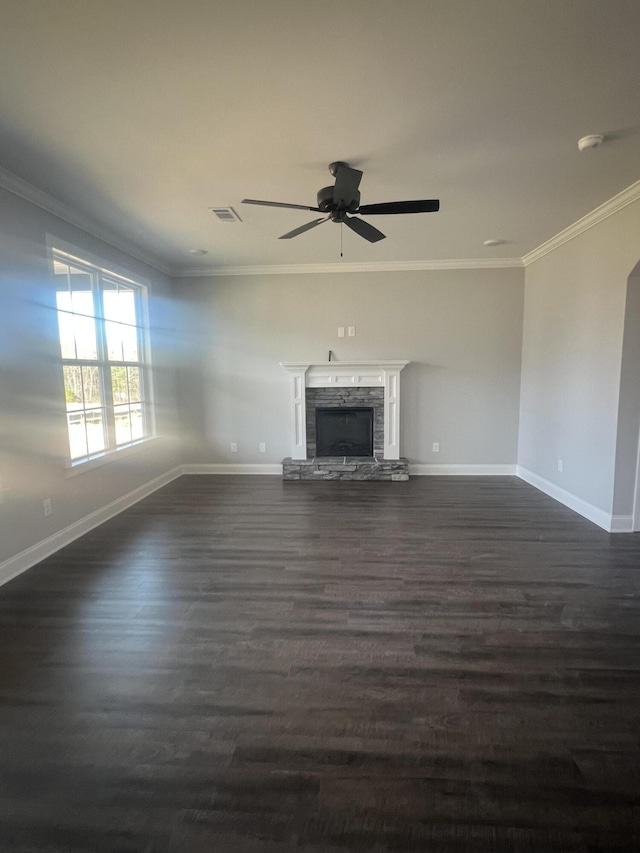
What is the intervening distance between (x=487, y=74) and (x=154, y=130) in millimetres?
1745

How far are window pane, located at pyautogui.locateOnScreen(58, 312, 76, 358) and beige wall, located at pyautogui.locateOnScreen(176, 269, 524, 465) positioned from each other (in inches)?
77.2

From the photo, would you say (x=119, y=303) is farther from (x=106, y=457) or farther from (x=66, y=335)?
(x=106, y=457)

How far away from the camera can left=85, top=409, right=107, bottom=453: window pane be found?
3934 millimetres

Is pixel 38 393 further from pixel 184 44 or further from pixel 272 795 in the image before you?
pixel 272 795

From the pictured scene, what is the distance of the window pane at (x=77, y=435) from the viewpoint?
11.9 feet

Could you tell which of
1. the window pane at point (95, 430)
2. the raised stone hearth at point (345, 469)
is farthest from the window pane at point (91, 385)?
the raised stone hearth at point (345, 469)

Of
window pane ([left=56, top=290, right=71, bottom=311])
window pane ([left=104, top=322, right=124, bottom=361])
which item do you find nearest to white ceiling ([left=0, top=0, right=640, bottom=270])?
window pane ([left=56, top=290, right=71, bottom=311])

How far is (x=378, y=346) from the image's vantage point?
5457 millimetres

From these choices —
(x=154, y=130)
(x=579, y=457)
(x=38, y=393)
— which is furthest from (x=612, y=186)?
(x=38, y=393)

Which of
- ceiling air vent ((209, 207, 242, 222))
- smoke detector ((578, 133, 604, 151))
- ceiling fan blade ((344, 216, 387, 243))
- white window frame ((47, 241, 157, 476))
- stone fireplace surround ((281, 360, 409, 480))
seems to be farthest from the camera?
stone fireplace surround ((281, 360, 409, 480))

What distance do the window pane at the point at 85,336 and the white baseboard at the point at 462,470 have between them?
13.0ft

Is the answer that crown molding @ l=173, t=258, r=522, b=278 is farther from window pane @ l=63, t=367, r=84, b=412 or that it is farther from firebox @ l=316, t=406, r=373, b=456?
window pane @ l=63, t=367, r=84, b=412

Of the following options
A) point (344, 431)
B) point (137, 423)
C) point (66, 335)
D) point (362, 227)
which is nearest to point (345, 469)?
point (344, 431)

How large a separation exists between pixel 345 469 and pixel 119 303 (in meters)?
3.21
